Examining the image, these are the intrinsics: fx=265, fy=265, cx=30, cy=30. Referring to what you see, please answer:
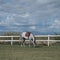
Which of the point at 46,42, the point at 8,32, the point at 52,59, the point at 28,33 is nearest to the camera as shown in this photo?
the point at 52,59

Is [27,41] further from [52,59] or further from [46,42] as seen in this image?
[52,59]

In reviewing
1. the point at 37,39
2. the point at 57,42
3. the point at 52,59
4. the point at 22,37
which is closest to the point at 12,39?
the point at 22,37

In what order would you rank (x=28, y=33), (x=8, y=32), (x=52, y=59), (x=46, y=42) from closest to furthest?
(x=52, y=59)
(x=28, y=33)
(x=46, y=42)
(x=8, y=32)

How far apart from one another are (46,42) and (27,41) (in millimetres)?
2777

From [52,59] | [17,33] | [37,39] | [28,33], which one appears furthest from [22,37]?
[52,59]

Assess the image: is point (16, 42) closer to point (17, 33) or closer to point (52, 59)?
point (17, 33)

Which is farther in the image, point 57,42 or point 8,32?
point 8,32

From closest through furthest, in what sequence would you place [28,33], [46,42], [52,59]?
1. [52,59]
2. [28,33]
3. [46,42]

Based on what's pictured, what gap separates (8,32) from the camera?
137 ft

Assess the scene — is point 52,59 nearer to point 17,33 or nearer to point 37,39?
point 37,39

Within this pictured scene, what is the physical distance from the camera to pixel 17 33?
4222 centimetres

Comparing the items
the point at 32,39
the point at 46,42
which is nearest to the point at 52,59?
the point at 32,39

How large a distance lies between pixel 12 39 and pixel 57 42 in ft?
21.9

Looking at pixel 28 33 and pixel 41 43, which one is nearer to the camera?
pixel 28 33
